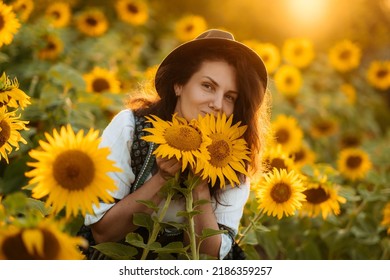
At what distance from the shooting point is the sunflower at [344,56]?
15.0 ft

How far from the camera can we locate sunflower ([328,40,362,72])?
4.56 meters

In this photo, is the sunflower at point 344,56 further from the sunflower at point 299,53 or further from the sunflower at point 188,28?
the sunflower at point 188,28

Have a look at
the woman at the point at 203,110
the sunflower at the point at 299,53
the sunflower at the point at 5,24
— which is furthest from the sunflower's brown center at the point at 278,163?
the sunflower at the point at 299,53

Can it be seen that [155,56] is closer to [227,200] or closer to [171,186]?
[227,200]

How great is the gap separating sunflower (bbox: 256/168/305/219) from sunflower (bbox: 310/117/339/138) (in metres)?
2.37

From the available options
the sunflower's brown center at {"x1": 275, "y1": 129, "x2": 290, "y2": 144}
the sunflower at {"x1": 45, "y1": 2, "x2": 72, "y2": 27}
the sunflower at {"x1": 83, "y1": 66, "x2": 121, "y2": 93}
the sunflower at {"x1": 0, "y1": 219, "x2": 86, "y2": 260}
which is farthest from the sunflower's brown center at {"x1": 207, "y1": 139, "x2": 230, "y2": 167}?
the sunflower at {"x1": 45, "y1": 2, "x2": 72, "y2": 27}

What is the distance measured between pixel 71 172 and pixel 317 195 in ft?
3.47

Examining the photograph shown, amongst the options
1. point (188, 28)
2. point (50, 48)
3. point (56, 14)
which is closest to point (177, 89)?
point (50, 48)

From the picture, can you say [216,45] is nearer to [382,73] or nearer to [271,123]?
[271,123]

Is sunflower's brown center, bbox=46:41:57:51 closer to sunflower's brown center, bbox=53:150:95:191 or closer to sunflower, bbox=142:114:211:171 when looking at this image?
sunflower, bbox=142:114:211:171

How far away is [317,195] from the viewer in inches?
78.4

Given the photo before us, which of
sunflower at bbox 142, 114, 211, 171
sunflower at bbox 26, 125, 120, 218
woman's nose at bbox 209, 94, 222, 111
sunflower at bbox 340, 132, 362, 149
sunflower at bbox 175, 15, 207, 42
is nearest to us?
sunflower at bbox 26, 125, 120, 218
